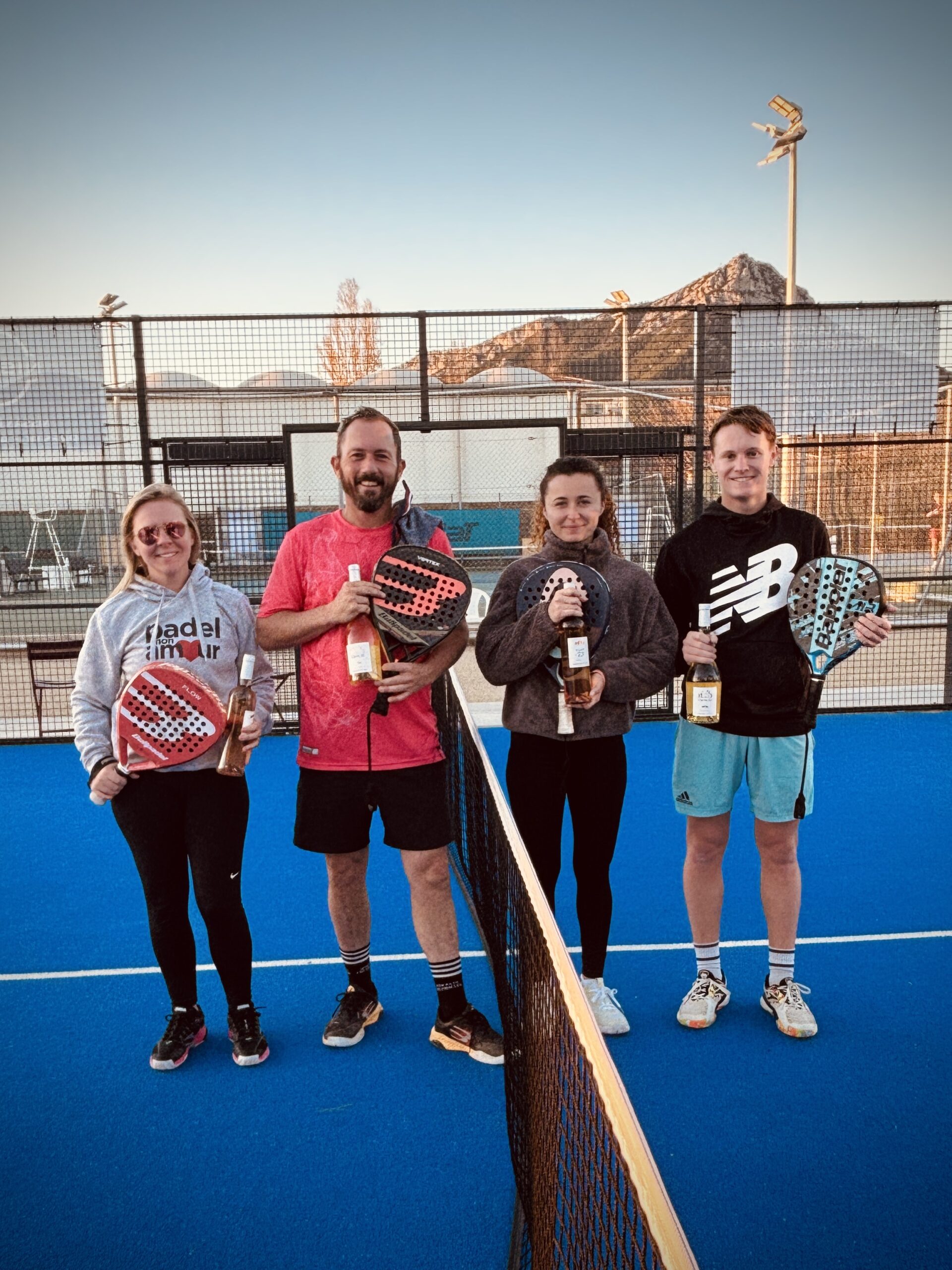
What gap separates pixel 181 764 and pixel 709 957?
2.14m

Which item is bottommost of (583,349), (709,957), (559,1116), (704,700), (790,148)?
(709,957)

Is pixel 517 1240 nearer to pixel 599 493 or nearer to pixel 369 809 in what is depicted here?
pixel 369 809

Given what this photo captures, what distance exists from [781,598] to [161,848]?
2.39m

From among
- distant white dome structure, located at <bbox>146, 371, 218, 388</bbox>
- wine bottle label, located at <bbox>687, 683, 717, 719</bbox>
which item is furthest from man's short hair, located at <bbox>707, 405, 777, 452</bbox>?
distant white dome structure, located at <bbox>146, 371, 218, 388</bbox>

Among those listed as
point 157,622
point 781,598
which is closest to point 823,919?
point 781,598

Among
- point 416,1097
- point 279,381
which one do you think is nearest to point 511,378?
point 279,381

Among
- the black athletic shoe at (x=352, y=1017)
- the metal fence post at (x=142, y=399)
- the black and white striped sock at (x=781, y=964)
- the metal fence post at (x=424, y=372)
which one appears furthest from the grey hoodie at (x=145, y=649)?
the metal fence post at (x=424, y=372)

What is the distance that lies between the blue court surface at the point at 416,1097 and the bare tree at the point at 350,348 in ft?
15.4

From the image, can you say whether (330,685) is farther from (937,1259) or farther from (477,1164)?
(937,1259)

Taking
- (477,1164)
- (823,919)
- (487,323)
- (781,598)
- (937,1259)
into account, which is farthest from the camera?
(487,323)

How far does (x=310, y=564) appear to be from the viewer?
315 centimetres

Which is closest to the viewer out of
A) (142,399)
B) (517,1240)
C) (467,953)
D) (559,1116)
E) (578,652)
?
(559,1116)

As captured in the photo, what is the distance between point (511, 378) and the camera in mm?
→ 7965

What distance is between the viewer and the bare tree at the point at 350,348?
24.7 feet
